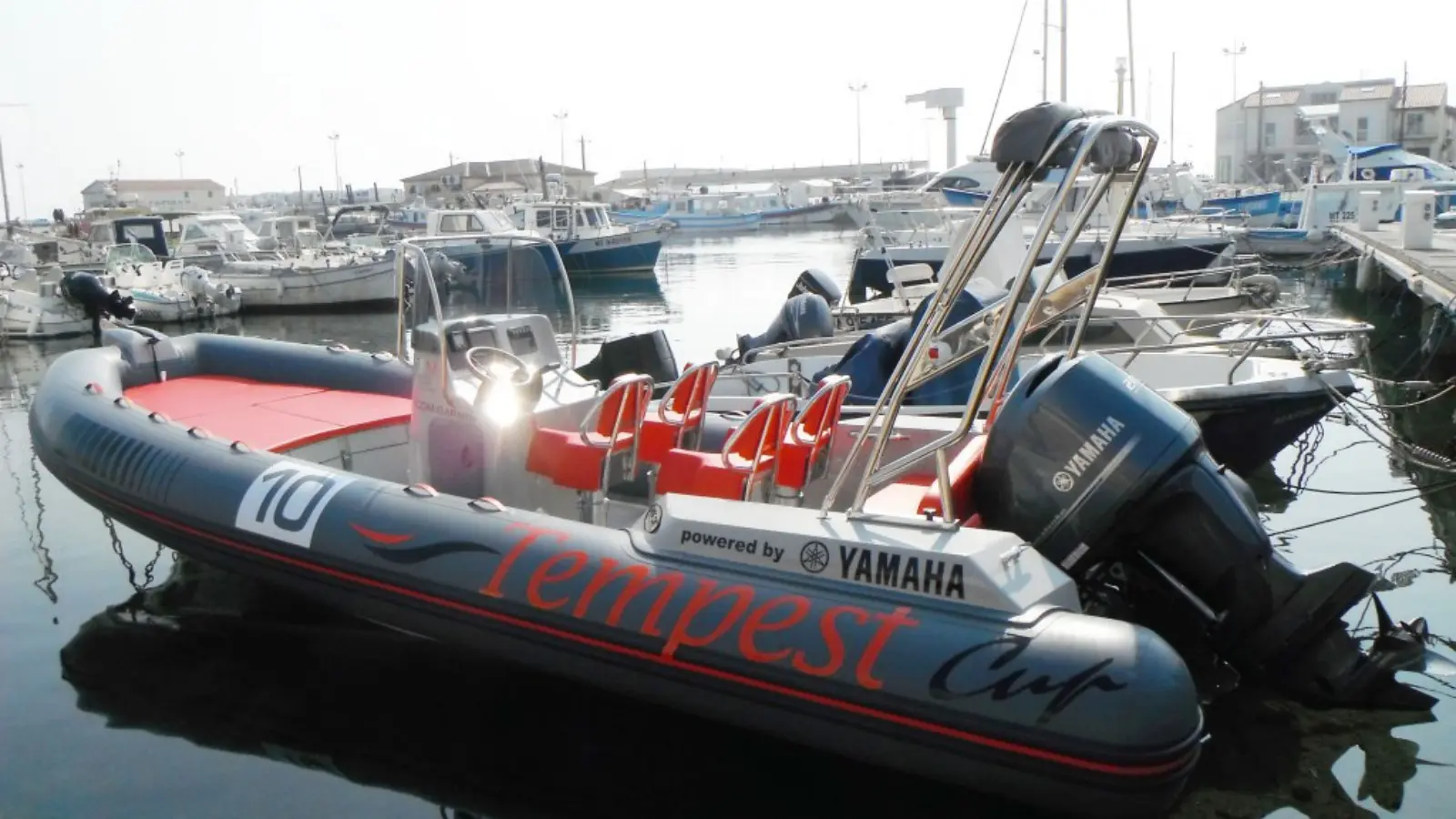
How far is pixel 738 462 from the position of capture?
4.77 m

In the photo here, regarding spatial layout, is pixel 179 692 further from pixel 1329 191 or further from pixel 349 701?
pixel 1329 191

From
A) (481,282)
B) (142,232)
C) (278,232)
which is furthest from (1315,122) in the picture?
(481,282)

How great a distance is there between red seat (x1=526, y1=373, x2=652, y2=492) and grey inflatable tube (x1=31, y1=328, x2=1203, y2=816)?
2.09 ft

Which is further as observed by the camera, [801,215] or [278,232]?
[801,215]

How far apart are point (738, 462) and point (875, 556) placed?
1.13 metres

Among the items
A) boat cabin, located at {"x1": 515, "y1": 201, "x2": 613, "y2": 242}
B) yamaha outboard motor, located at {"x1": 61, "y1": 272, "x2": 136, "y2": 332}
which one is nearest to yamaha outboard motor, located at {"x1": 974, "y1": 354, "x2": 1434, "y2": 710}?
yamaha outboard motor, located at {"x1": 61, "y1": 272, "x2": 136, "y2": 332}

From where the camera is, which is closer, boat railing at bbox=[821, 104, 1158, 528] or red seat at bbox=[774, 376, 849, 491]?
boat railing at bbox=[821, 104, 1158, 528]

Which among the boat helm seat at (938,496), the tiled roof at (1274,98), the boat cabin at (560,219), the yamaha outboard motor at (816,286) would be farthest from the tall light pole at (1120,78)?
the tiled roof at (1274,98)

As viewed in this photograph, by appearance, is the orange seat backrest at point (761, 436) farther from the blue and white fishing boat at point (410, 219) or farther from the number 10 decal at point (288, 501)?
the blue and white fishing boat at point (410, 219)

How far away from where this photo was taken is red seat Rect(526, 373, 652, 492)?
5113 millimetres

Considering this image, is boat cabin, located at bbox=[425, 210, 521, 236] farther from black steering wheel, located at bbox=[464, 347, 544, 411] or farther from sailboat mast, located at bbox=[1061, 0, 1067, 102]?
black steering wheel, located at bbox=[464, 347, 544, 411]

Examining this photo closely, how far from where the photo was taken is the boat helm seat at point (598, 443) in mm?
5113

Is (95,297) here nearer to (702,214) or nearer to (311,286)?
(311,286)

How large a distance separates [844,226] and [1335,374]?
174 ft
